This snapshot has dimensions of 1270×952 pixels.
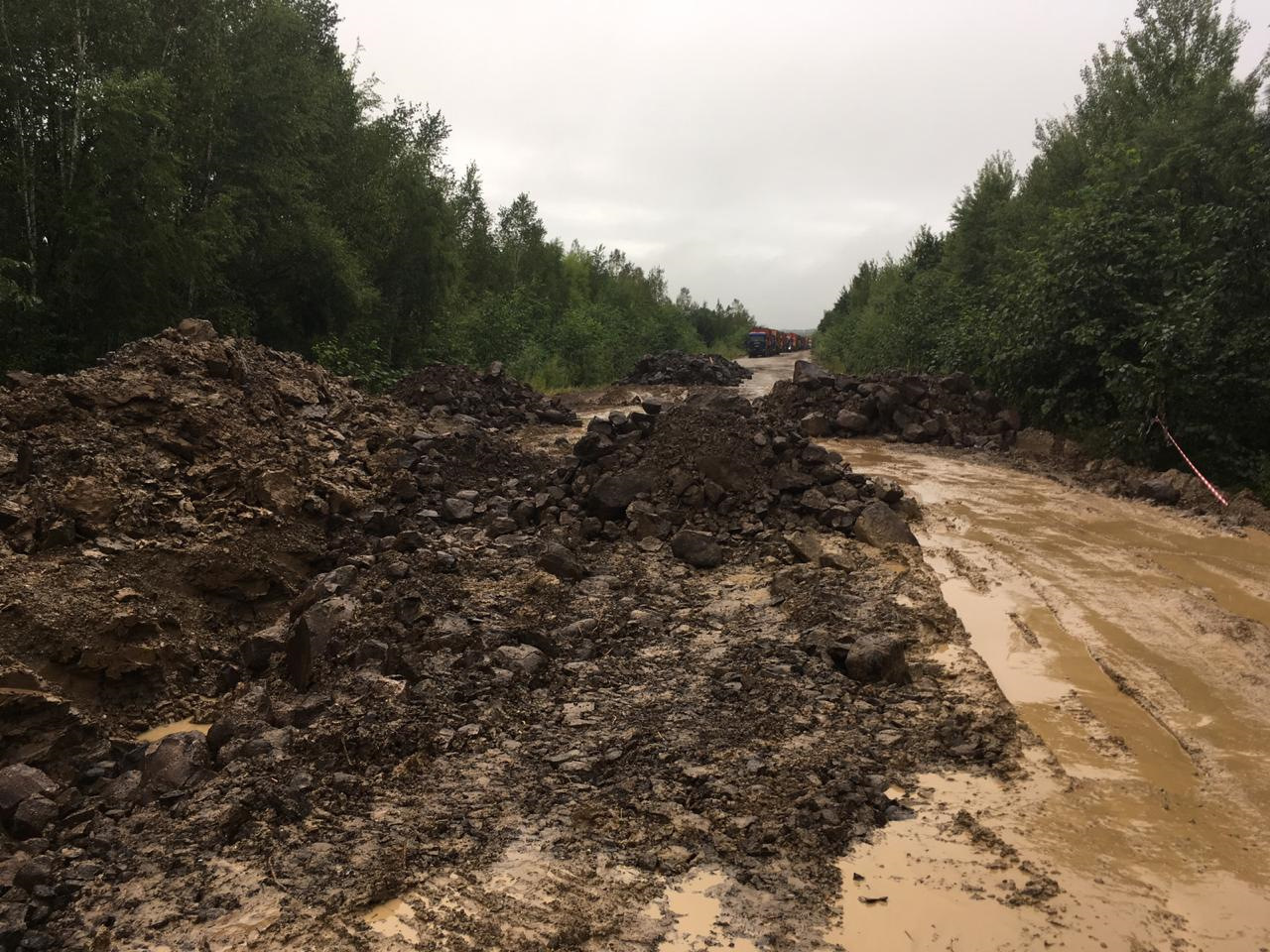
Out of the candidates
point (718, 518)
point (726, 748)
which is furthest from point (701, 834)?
point (718, 518)

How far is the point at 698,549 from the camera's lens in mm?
7891

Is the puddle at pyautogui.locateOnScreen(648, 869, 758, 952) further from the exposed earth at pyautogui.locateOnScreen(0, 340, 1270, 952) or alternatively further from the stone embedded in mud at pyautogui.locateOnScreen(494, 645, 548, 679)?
the stone embedded in mud at pyautogui.locateOnScreen(494, 645, 548, 679)

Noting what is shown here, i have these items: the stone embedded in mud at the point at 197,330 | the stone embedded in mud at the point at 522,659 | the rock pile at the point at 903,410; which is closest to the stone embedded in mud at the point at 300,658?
the stone embedded in mud at the point at 522,659

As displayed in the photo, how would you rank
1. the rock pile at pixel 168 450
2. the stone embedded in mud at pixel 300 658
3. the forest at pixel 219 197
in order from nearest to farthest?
the stone embedded in mud at pixel 300 658 → the rock pile at pixel 168 450 → the forest at pixel 219 197

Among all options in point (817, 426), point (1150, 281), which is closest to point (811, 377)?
point (817, 426)

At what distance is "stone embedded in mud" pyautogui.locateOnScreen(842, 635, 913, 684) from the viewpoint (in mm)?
5242

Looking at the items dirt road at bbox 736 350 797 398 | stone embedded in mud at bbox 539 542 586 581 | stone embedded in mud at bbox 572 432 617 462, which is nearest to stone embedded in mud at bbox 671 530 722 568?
stone embedded in mud at bbox 539 542 586 581

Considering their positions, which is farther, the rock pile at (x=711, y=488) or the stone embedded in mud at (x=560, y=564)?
the rock pile at (x=711, y=488)

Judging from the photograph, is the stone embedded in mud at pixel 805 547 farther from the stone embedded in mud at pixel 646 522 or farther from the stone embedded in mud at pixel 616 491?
the stone embedded in mud at pixel 616 491

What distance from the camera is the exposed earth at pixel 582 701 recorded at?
10.5 feet

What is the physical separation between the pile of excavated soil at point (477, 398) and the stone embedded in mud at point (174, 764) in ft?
38.9

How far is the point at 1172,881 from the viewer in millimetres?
3367

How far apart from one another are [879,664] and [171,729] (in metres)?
4.68

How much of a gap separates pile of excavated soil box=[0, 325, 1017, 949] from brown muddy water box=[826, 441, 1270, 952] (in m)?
0.29
